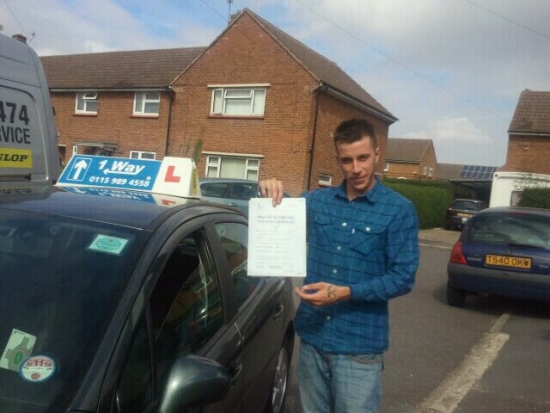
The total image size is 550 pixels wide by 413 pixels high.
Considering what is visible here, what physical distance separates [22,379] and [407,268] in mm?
1520

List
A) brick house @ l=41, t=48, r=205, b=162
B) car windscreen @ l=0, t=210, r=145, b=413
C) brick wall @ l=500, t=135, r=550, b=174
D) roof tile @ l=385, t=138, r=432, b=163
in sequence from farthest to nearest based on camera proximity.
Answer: roof tile @ l=385, t=138, r=432, b=163 → brick wall @ l=500, t=135, r=550, b=174 → brick house @ l=41, t=48, r=205, b=162 → car windscreen @ l=0, t=210, r=145, b=413

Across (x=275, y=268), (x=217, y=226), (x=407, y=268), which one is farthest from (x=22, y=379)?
(x=407, y=268)

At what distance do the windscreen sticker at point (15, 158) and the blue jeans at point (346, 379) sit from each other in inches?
99.8

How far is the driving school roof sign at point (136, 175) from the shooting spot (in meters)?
3.21

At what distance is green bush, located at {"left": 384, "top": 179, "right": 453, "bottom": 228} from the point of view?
23234mm

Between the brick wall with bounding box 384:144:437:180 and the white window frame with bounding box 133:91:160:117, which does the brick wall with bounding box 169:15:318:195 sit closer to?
the white window frame with bounding box 133:91:160:117

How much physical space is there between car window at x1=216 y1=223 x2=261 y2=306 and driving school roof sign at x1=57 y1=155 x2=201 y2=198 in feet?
1.09

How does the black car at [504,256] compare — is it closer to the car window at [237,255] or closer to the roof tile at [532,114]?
the car window at [237,255]

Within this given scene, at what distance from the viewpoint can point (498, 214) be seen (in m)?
7.80

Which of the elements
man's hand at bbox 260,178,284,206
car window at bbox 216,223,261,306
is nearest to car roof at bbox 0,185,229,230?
car window at bbox 216,223,261,306

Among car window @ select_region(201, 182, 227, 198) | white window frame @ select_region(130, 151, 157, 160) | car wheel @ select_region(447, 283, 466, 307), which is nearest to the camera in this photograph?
car wheel @ select_region(447, 283, 466, 307)

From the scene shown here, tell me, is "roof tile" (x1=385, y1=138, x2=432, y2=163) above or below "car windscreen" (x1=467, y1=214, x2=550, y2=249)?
above

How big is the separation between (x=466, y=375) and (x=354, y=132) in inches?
142

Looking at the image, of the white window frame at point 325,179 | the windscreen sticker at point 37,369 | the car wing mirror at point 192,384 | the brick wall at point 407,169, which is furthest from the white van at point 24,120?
the brick wall at point 407,169
